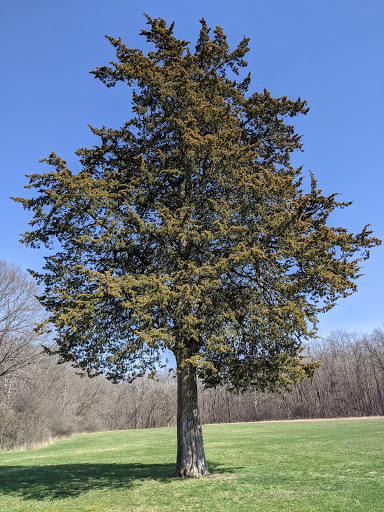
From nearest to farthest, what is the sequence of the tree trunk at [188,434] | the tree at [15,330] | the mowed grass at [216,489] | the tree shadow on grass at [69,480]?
the mowed grass at [216,489]
the tree shadow on grass at [69,480]
the tree trunk at [188,434]
the tree at [15,330]

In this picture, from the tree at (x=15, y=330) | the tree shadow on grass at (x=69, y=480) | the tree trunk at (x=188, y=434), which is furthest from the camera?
the tree at (x=15, y=330)

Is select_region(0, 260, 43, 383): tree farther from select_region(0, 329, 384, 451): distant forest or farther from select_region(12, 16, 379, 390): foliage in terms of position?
select_region(12, 16, 379, 390): foliage

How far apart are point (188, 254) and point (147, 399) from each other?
217 ft

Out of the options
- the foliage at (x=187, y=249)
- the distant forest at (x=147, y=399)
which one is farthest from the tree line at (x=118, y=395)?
the foliage at (x=187, y=249)

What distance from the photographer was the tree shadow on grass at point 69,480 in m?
9.87

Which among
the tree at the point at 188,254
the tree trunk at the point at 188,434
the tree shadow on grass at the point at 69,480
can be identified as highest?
the tree at the point at 188,254

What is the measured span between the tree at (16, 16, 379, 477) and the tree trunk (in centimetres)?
3

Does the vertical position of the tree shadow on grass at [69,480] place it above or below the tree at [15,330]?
below

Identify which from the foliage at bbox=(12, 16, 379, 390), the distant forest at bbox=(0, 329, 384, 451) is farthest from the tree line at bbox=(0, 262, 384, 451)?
the foliage at bbox=(12, 16, 379, 390)

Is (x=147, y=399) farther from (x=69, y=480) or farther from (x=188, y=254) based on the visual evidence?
(x=188, y=254)

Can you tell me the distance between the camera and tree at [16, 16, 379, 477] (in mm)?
9039

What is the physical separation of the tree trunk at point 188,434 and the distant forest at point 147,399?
19.4 meters

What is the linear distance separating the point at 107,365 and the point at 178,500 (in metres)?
4.33

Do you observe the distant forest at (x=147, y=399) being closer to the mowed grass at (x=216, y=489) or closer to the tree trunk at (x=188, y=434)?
the mowed grass at (x=216, y=489)
